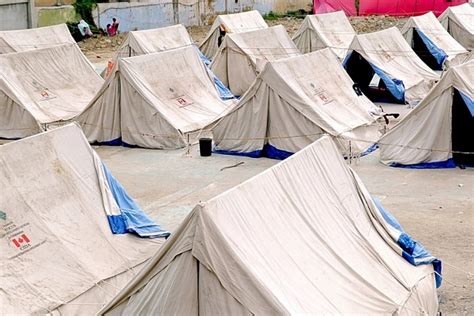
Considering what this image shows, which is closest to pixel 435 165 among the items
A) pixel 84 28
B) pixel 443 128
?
pixel 443 128

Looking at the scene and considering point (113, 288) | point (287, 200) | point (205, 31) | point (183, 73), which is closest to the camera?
point (287, 200)

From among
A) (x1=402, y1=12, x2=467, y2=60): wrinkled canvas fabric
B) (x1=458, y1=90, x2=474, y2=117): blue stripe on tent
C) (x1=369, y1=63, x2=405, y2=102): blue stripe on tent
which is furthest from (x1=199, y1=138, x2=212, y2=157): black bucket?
(x1=402, y1=12, x2=467, y2=60): wrinkled canvas fabric

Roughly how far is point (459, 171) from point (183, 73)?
22.7ft

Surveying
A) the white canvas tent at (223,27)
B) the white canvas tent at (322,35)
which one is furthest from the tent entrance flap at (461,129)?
the white canvas tent at (223,27)

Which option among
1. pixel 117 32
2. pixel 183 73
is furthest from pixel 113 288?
pixel 117 32

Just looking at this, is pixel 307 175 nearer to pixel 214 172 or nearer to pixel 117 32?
pixel 214 172

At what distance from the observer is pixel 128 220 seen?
39.0 ft

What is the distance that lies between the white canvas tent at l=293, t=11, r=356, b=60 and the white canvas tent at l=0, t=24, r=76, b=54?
6777mm

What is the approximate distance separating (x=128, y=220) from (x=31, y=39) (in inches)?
604

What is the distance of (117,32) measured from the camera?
117 feet

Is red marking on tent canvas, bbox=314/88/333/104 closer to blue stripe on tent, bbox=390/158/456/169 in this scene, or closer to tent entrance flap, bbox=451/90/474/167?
blue stripe on tent, bbox=390/158/456/169

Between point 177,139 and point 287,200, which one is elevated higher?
point 287,200

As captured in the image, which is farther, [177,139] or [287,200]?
[177,139]

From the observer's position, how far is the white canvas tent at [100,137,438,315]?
27.3 feet
